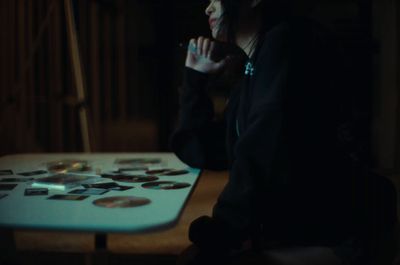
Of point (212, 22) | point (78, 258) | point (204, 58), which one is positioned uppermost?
point (212, 22)

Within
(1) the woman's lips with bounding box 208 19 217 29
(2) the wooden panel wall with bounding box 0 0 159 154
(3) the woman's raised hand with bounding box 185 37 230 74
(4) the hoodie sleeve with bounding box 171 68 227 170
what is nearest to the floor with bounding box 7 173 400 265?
(4) the hoodie sleeve with bounding box 171 68 227 170

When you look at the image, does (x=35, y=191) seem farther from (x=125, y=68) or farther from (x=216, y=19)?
(x=125, y=68)

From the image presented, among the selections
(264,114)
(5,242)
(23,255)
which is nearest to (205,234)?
(264,114)

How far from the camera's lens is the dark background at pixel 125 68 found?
4164mm

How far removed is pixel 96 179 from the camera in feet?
4.29

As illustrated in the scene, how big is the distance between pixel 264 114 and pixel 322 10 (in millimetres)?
3941

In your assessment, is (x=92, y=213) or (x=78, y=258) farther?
(x=78, y=258)

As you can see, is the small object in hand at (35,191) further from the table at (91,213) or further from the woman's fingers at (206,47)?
the woman's fingers at (206,47)

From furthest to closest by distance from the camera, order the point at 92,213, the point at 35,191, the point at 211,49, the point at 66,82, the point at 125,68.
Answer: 1. the point at 125,68
2. the point at 66,82
3. the point at 211,49
4. the point at 35,191
5. the point at 92,213

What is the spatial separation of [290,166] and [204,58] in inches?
25.9

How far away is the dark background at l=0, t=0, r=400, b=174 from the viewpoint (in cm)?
416

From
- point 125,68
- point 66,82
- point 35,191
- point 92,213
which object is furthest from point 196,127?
point 125,68

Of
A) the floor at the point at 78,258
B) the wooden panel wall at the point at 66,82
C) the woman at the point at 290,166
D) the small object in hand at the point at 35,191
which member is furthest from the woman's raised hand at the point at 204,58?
the wooden panel wall at the point at 66,82

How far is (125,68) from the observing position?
195 inches
